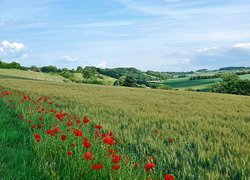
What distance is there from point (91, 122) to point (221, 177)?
5.35 meters

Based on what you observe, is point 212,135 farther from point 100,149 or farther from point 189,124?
point 100,149

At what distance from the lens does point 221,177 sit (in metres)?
4.66

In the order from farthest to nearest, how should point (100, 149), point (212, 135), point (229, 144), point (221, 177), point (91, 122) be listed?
1. point (91, 122)
2. point (212, 135)
3. point (229, 144)
4. point (100, 149)
5. point (221, 177)

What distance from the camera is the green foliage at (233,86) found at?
7394 cm

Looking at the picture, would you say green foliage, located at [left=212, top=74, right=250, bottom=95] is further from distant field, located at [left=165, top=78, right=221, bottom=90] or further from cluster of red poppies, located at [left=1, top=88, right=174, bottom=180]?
cluster of red poppies, located at [left=1, top=88, right=174, bottom=180]

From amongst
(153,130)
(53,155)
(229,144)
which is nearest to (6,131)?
(53,155)

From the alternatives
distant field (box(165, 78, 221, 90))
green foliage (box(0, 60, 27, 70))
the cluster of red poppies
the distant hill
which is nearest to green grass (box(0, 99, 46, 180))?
the cluster of red poppies

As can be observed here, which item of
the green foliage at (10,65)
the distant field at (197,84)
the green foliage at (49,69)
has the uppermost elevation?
Result: the green foliage at (10,65)

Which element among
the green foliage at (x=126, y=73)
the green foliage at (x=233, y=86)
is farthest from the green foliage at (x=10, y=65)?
Result: the green foliage at (x=233, y=86)

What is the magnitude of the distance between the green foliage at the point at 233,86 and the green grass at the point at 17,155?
70337 mm

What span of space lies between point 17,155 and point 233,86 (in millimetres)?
74472

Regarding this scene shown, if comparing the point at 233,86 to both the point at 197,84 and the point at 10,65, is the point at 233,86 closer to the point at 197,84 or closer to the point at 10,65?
the point at 197,84

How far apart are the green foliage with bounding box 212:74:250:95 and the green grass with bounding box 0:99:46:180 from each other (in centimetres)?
7034

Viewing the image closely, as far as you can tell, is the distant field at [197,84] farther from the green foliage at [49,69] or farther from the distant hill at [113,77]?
the green foliage at [49,69]
